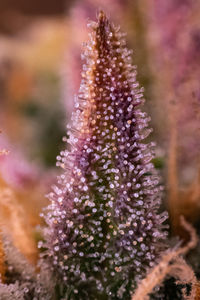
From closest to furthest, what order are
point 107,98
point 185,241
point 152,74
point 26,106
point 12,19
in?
1. point 107,98
2. point 185,241
3. point 152,74
4. point 26,106
5. point 12,19

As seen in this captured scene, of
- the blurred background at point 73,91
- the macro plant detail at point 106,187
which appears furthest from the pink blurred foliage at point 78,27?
the macro plant detail at point 106,187

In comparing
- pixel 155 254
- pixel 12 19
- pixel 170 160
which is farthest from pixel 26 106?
pixel 155 254

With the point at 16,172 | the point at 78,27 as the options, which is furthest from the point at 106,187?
the point at 78,27

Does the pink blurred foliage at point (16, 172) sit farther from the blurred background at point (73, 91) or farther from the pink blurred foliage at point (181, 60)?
the pink blurred foliage at point (181, 60)

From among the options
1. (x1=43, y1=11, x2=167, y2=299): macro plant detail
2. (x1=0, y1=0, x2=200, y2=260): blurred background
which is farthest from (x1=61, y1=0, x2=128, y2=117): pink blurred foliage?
(x1=43, y1=11, x2=167, y2=299): macro plant detail

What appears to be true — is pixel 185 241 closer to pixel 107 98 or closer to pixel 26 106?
pixel 107 98

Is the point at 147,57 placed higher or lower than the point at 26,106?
lower

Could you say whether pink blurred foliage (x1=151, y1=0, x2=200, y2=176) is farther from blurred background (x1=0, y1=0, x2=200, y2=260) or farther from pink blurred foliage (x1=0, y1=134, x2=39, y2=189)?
pink blurred foliage (x1=0, y1=134, x2=39, y2=189)
